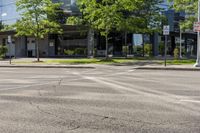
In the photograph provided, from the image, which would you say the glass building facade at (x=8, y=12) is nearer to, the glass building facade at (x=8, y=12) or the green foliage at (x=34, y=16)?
the glass building facade at (x=8, y=12)

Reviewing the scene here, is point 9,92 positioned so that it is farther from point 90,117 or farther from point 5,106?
point 90,117

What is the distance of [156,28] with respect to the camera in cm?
4294

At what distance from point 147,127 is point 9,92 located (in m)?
6.98

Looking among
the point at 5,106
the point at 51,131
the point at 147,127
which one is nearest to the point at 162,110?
the point at 147,127

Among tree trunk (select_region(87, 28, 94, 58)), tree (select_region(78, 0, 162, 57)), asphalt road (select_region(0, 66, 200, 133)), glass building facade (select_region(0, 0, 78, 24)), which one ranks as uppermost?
glass building facade (select_region(0, 0, 78, 24))

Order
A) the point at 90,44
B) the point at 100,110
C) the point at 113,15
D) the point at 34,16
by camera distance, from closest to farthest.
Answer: the point at 100,110, the point at 113,15, the point at 34,16, the point at 90,44

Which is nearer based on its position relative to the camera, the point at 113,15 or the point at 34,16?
the point at 113,15

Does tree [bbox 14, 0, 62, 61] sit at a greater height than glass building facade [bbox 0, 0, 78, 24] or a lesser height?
lesser

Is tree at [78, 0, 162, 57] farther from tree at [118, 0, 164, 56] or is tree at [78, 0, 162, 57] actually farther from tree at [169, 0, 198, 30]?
tree at [169, 0, 198, 30]

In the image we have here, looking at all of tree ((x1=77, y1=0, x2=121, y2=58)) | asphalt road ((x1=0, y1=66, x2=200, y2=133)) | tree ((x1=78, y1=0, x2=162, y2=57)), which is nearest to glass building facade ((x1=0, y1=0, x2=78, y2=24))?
tree ((x1=78, y1=0, x2=162, y2=57))

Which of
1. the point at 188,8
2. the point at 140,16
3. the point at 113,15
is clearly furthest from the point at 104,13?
the point at 140,16

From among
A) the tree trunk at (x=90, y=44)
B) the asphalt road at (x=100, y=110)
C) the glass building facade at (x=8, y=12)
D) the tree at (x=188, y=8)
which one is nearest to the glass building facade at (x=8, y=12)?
the glass building facade at (x=8, y=12)

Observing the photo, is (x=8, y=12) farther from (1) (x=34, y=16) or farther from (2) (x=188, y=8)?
(2) (x=188, y=8)

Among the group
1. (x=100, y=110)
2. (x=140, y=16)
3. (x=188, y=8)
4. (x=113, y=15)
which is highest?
(x=188, y=8)
